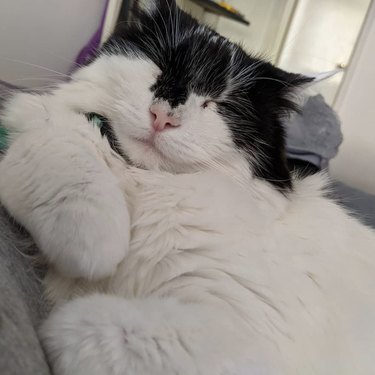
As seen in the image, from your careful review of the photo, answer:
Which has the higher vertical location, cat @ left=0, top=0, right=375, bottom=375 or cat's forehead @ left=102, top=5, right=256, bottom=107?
cat's forehead @ left=102, top=5, right=256, bottom=107

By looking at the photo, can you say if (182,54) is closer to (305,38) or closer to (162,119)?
(162,119)

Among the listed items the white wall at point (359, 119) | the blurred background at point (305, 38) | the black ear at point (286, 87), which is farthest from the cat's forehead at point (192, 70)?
the white wall at point (359, 119)

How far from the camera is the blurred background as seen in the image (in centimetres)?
192

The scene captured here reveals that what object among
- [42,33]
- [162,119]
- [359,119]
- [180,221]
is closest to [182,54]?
[162,119]

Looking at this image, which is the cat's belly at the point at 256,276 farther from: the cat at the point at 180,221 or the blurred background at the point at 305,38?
the blurred background at the point at 305,38

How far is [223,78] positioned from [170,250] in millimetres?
359

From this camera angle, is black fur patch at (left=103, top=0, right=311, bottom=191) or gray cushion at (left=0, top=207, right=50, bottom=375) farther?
black fur patch at (left=103, top=0, right=311, bottom=191)

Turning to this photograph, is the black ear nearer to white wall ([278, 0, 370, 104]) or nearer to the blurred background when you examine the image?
the blurred background

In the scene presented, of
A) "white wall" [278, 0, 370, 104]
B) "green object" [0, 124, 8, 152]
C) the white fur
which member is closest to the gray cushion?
the white fur

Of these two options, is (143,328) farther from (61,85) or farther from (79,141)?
(61,85)

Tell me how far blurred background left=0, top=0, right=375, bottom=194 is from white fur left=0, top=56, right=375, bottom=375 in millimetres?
1255

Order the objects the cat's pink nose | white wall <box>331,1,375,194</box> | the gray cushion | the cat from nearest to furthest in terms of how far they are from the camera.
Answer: the gray cushion → the cat → the cat's pink nose → white wall <box>331,1,375,194</box>

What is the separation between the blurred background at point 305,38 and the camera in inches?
75.5

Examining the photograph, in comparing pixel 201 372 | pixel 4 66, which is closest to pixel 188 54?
pixel 201 372
